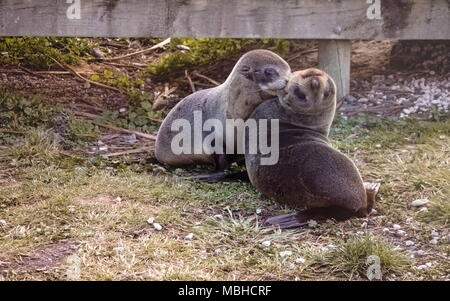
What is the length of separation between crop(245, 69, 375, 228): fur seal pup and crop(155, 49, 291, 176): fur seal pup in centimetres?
10

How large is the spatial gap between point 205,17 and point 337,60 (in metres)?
1.00

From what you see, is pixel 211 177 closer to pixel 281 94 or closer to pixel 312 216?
pixel 281 94

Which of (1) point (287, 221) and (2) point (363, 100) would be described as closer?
(1) point (287, 221)

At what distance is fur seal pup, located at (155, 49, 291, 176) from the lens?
4.15 metres

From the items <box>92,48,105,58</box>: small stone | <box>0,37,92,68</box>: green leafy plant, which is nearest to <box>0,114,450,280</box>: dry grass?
<box>0,37,92,68</box>: green leafy plant

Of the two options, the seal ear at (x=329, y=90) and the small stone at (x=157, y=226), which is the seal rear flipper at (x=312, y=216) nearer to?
the small stone at (x=157, y=226)

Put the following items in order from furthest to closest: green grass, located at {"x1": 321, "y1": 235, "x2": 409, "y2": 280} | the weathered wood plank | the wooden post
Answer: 1. the wooden post
2. the weathered wood plank
3. green grass, located at {"x1": 321, "y1": 235, "x2": 409, "y2": 280}

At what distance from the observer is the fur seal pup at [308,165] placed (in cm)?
350

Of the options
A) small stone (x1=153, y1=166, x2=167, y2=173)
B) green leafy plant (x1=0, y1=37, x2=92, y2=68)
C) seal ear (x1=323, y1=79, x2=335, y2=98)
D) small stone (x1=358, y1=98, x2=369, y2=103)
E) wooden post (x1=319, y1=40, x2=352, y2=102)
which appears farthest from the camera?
green leafy plant (x1=0, y1=37, x2=92, y2=68)

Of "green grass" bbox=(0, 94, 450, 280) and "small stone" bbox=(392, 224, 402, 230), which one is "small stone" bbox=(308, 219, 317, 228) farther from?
"small stone" bbox=(392, 224, 402, 230)

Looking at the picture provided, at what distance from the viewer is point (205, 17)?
5293mm

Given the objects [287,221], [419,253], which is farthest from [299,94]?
[419,253]
